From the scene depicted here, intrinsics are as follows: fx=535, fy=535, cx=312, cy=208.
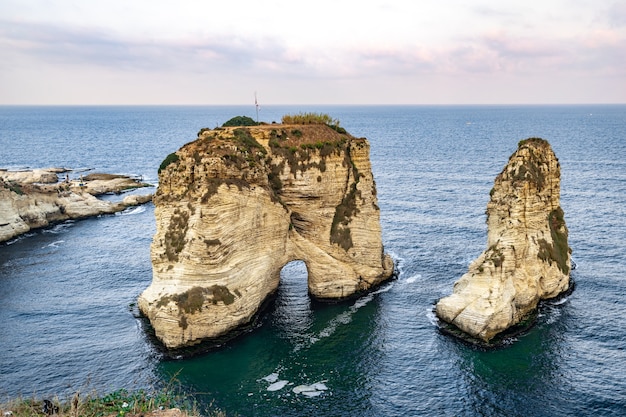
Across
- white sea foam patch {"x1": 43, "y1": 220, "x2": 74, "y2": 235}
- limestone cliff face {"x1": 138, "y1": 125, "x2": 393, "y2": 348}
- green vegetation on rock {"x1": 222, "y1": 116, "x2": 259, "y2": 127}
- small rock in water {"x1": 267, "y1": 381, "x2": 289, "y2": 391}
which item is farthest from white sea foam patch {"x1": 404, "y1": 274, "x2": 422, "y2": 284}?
white sea foam patch {"x1": 43, "y1": 220, "x2": 74, "y2": 235}

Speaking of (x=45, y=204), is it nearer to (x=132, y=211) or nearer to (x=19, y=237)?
(x=19, y=237)

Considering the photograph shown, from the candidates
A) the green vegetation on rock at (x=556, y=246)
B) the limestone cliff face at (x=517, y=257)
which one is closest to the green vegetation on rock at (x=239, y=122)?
the limestone cliff face at (x=517, y=257)

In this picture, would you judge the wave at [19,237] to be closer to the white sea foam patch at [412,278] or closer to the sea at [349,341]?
the sea at [349,341]

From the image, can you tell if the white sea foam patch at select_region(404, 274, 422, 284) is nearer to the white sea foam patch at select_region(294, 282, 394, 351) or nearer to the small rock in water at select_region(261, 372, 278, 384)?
the white sea foam patch at select_region(294, 282, 394, 351)

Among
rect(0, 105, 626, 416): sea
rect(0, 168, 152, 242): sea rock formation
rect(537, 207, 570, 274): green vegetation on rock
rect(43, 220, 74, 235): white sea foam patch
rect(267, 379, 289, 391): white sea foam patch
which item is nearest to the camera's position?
rect(0, 105, 626, 416): sea

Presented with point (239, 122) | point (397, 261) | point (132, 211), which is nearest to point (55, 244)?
point (132, 211)

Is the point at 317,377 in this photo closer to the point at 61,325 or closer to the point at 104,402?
the point at 104,402
